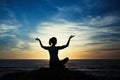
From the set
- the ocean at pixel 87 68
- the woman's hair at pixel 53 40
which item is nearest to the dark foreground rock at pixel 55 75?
the woman's hair at pixel 53 40

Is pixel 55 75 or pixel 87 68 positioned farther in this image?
pixel 87 68

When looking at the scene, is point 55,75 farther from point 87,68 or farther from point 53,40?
point 87,68

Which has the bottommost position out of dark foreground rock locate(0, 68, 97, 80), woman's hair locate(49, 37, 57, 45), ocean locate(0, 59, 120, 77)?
ocean locate(0, 59, 120, 77)

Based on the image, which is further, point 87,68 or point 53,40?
point 87,68

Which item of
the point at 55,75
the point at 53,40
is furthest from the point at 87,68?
the point at 53,40

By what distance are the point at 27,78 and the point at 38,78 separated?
2.49 feet

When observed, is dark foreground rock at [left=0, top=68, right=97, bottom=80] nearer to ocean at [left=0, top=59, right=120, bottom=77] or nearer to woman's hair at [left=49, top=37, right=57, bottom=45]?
woman's hair at [left=49, top=37, right=57, bottom=45]

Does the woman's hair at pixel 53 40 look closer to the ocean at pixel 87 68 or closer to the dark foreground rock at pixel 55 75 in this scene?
the dark foreground rock at pixel 55 75

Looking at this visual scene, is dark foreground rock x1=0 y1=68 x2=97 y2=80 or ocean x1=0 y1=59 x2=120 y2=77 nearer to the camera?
dark foreground rock x1=0 y1=68 x2=97 y2=80

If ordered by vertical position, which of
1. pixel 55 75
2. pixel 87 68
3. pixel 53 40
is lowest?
pixel 87 68

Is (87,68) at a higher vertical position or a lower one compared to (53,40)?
lower

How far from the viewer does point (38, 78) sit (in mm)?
11477

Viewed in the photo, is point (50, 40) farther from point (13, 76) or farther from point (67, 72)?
point (13, 76)

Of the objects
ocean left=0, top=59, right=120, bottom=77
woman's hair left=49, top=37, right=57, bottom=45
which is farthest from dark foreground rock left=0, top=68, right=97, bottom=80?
ocean left=0, top=59, right=120, bottom=77
